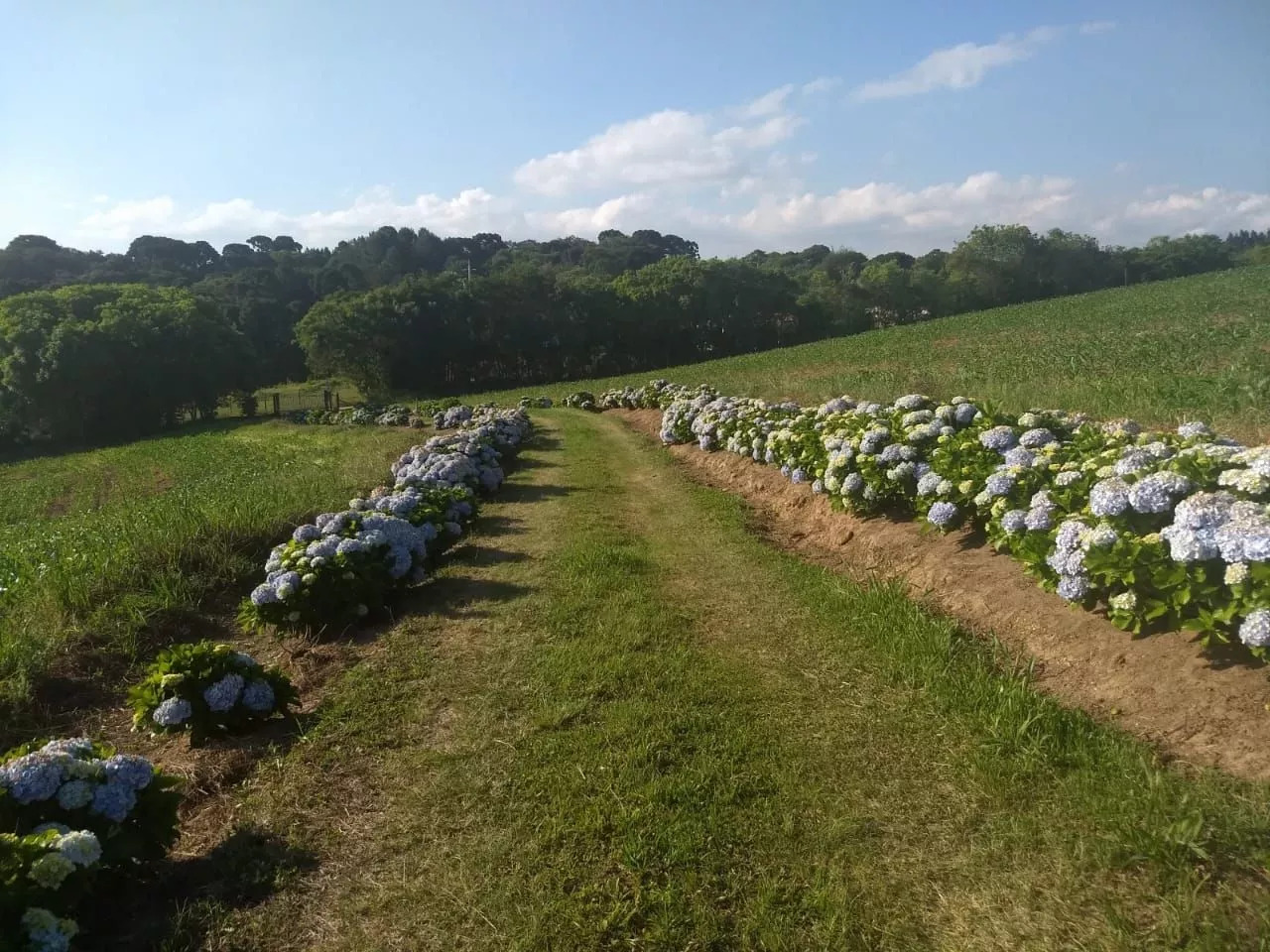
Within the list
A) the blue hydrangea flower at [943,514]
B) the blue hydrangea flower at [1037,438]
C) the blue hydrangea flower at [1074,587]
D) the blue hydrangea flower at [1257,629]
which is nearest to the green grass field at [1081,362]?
the blue hydrangea flower at [1037,438]

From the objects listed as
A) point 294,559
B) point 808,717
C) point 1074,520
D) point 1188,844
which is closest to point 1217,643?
point 1074,520

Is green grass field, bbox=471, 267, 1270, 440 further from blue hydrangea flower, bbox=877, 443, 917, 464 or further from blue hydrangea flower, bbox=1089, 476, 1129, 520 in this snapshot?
blue hydrangea flower, bbox=1089, 476, 1129, 520

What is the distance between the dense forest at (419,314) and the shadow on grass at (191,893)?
1997 inches

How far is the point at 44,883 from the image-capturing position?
9.86 feet

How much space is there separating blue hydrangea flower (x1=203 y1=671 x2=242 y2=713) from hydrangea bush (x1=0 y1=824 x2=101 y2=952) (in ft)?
5.24

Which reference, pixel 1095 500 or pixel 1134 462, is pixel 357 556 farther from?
pixel 1134 462

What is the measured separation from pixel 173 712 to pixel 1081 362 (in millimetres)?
20354

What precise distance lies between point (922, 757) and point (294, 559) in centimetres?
519

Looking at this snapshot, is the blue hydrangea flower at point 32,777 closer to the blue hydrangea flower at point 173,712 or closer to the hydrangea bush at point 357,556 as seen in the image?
the blue hydrangea flower at point 173,712

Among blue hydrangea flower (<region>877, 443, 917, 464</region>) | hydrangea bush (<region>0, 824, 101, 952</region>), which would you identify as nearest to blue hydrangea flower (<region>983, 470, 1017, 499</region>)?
blue hydrangea flower (<region>877, 443, 917, 464</region>)

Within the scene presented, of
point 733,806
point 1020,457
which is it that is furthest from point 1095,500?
point 733,806

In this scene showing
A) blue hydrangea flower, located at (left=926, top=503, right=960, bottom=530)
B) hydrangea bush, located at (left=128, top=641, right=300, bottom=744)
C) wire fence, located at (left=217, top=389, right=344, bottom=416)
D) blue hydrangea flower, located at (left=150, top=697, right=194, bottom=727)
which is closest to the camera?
blue hydrangea flower, located at (left=150, top=697, right=194, bottom=727)

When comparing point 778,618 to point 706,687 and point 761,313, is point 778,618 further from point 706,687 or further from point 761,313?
point 761,313

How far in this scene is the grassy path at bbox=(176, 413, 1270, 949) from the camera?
328cm
